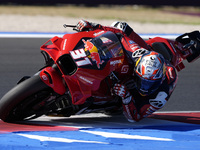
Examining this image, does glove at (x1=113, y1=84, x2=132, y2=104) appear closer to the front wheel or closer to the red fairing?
the red fairing

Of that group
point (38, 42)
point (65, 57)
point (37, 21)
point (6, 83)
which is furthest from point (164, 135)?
point (37, 21)

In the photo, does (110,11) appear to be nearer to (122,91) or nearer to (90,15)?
(90,15)

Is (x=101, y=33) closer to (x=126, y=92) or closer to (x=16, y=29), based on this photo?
(x=126, y=92)

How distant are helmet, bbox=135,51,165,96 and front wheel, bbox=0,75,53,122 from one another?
92cm

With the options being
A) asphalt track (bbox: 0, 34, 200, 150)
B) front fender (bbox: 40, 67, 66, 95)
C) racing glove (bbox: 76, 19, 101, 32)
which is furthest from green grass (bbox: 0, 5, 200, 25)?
front fender (bbox: 40, 67, 66, 95)

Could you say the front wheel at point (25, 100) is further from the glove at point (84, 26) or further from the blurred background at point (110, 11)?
the blurred background at point (110, 11)

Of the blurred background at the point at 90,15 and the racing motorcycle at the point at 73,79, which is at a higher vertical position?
the racing motorcycle at the point at 73,79

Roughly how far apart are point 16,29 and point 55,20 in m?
2.66

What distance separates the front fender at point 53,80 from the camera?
4.41 metres

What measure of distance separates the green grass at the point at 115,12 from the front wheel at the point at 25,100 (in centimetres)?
→ 1086

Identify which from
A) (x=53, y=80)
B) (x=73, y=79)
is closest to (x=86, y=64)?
(x=73, y=79)

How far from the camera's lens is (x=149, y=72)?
4422 mm

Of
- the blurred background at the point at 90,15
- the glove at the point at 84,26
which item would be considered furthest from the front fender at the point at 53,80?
the blurred background at the point at 90,15

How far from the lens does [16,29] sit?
11664mm
